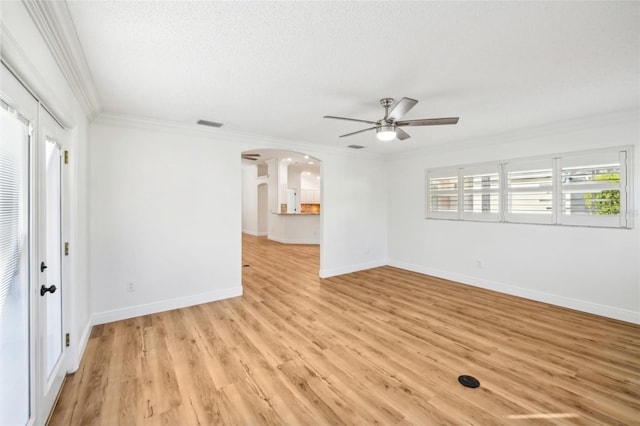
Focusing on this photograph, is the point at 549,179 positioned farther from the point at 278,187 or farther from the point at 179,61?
the point at 278,187

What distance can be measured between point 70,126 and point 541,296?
5.85 metres

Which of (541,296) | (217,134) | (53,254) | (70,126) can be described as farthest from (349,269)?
(70,126)

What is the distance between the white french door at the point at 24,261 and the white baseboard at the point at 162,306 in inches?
55.3

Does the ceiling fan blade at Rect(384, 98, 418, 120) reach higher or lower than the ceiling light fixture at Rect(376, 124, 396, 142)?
higher

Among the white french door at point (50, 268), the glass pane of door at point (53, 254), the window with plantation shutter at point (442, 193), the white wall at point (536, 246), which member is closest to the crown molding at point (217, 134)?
the white french door at point (50, 268)

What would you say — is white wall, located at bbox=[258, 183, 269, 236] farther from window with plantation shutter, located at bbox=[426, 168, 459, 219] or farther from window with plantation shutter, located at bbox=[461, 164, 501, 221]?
window with plantation shutter, located at bbox=[461, 164, 501, 221]

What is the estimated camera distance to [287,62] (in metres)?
2.12

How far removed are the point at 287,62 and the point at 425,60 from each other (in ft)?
3.48

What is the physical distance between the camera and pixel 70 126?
2.21 m

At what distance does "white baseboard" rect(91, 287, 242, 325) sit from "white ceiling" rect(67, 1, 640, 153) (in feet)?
7.79

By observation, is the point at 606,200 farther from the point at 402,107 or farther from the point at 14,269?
the point at 14,269

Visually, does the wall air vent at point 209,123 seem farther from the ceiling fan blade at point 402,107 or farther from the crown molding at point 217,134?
→ the ceiling fan blade at point 402,107

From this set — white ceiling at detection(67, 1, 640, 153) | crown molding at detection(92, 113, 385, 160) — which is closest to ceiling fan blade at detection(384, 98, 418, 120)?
white ceiling at detection(67, 1, 640, 153)

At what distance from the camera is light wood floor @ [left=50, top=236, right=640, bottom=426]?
1.85 metres
